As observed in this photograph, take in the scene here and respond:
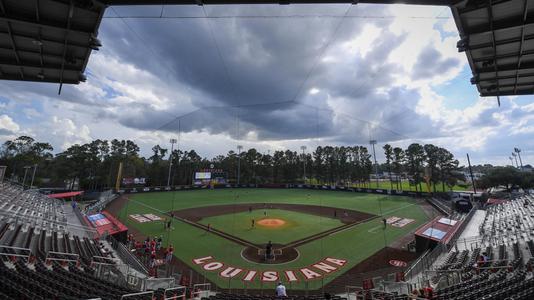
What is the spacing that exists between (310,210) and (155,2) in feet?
117

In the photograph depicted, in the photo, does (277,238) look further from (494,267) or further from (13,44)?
(13,44)

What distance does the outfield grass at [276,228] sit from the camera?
23750 millimetres

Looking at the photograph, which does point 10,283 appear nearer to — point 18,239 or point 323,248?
point 18,239

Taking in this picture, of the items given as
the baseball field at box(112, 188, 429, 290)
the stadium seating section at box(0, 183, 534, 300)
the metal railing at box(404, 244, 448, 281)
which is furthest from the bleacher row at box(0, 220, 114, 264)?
the metal railing at box(404, 244, 448, 281)

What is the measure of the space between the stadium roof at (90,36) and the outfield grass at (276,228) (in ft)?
63.5

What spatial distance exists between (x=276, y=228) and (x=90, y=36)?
79.4 feet

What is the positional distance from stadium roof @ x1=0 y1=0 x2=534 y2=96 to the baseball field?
13.8m

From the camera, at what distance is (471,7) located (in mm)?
8039

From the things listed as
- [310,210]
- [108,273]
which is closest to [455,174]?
[310,210]

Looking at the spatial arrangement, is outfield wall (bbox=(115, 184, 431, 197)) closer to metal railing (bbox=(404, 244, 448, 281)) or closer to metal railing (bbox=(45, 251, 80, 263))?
metal railing (bbox=(404, 244, 448, 281))

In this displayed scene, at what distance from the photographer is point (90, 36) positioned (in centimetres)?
951

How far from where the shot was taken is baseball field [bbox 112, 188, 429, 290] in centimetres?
1576

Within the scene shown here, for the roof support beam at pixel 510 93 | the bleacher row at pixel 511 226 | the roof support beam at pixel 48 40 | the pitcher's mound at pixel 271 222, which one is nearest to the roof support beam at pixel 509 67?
the roof support beam at pixel 510 93

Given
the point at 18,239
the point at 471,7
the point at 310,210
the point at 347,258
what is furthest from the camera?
the point at 310,210
